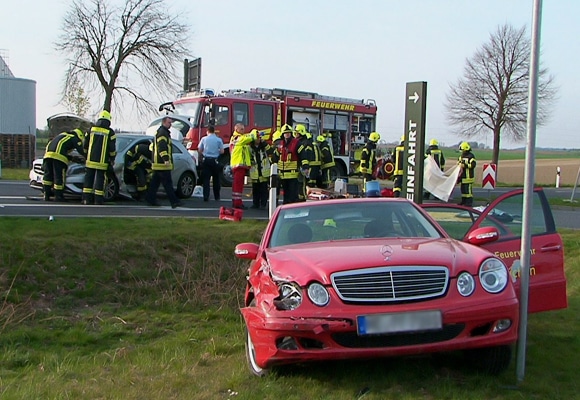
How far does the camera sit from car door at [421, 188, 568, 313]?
6074mm

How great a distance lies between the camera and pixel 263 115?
23.5 m

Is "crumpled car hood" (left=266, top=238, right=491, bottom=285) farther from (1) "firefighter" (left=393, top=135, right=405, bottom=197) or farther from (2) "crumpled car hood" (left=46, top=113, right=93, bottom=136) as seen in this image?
(2) "crumpled car hood" (left=46, top=113, right=93, bottom=136)

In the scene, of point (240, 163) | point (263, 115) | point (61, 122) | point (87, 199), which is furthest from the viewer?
point (61, 122)

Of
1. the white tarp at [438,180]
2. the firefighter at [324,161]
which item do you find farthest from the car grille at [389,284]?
the white tarp at [438,180]

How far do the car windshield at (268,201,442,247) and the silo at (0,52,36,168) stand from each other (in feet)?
102

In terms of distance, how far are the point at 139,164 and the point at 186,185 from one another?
244 centimetres

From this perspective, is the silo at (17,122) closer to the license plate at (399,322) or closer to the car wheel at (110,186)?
the car wheel at (110,186)

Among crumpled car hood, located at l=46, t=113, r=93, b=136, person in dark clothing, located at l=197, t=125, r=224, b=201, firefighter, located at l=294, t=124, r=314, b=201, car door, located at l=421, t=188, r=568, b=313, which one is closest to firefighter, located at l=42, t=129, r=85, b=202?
person in dark clothing, located at l=197, t=125, r=224, b=201

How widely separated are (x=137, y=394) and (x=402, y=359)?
205 cm

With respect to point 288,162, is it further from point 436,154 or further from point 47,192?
point 436,154

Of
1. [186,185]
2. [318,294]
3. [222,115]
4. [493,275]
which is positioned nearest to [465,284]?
[493,275]

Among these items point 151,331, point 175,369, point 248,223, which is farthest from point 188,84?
point 175,369

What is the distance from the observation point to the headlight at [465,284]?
4.73 m

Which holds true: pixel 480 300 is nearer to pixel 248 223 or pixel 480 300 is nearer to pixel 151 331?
pixel 151 331
